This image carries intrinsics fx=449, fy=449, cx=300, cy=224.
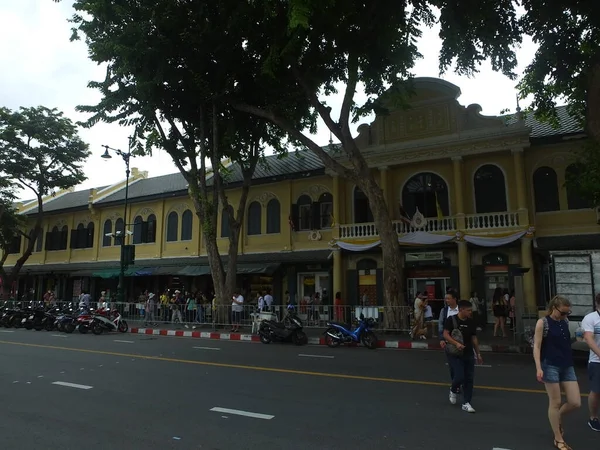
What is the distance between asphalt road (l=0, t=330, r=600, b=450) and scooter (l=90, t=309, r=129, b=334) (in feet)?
22.3

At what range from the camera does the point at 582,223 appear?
17.7 metres

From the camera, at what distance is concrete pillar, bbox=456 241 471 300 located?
732 inches

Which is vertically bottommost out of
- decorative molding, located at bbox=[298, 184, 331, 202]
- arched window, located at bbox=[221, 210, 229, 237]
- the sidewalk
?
the sidewalk

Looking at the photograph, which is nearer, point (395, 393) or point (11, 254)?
point (395, 393)

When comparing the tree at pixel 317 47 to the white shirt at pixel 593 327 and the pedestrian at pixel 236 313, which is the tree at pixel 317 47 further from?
the white shirt at pixel 593 327

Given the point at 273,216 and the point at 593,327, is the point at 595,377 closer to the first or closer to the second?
the point at 593,327

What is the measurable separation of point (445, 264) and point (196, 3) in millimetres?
14145

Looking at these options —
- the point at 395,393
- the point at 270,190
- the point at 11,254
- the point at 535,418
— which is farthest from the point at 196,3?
the point at 11,254

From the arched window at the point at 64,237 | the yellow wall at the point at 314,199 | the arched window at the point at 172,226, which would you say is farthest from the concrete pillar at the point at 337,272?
the arched window at the point at 64,237

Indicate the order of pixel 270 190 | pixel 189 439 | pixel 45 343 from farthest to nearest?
pixel 270 190 → pixel 45 343 → pixel 189 439

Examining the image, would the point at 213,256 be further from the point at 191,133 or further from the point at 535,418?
the point at 535,418

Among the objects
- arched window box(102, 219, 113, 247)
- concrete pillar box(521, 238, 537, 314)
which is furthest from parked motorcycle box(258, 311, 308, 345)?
arched window box(102, 219, 113, 247)

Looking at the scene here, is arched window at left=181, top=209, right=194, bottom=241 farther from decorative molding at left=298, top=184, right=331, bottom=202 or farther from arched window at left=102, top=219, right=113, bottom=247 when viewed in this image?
decorative molding at left=298, top=184, right=331, bottom=202

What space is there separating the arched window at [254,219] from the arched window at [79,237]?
46.1 feet
